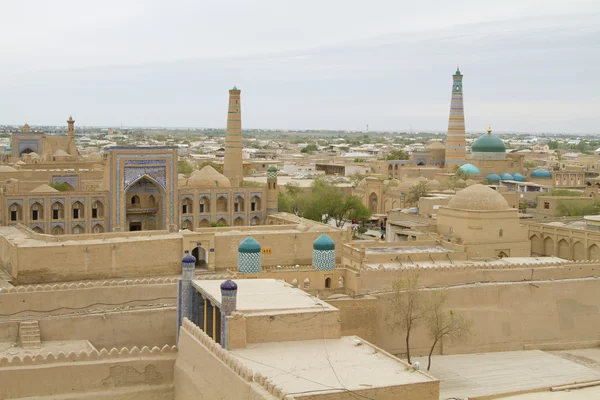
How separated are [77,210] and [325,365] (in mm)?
18693

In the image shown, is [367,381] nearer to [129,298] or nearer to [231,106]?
[129,298]

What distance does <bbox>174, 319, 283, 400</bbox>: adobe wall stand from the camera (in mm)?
11922

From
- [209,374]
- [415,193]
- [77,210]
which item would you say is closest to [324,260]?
[209,374]

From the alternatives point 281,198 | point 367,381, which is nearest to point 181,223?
point 281,198

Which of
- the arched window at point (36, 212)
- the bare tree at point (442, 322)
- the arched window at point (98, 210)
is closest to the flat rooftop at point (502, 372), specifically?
the bare tree at point (442, 322)

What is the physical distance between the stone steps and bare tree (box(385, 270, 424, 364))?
7466 mm

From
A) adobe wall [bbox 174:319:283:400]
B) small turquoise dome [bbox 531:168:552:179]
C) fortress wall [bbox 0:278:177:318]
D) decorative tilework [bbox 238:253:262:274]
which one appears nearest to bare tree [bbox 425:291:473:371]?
decorative tilework [bbox 238:253:262:274]

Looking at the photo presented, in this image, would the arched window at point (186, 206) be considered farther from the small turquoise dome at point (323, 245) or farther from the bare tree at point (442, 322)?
the bare tree at point (442, 322)

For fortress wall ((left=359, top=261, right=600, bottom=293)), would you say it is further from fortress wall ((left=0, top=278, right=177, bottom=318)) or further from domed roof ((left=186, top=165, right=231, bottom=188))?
domed roof ((left=186, top=165, right=231, bottom=188))

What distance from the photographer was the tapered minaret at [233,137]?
41344mm

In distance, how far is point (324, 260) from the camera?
20531mm

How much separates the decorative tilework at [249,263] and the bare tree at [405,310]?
316 cm

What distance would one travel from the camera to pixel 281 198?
3791 centimetres

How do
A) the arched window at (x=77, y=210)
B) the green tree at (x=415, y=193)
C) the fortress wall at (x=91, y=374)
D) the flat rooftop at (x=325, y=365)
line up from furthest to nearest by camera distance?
the green tree at (x=415, y=193)
the arched window at (x=77, y=210)
the fortress wall at (x=91, y=374)
the flat rooftop at (x=325, y=365)
